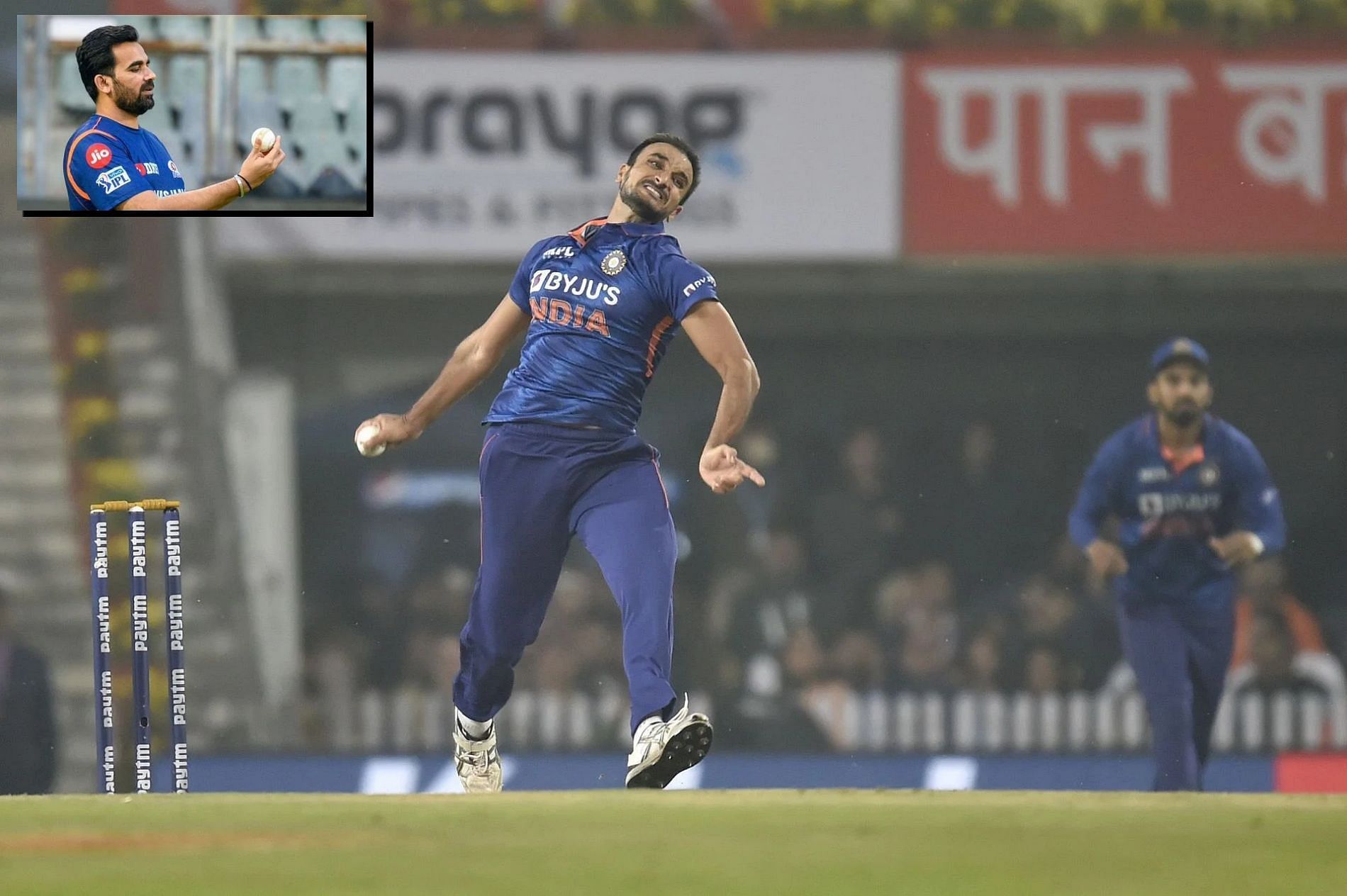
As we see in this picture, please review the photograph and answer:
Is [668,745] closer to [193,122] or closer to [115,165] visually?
[115,165]

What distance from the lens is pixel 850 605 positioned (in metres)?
10.1

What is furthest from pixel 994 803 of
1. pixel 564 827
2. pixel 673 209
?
pixel 673 209

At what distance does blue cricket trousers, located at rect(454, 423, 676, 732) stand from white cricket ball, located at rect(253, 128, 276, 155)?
2120 millimetres

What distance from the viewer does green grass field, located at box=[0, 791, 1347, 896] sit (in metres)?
4.31

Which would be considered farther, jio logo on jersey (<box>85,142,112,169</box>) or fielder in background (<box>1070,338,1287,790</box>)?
fielder in background (<box>1070,338,1287,790</box>)

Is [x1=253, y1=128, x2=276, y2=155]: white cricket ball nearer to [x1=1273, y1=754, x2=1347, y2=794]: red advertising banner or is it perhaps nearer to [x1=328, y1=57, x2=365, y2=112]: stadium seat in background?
[x1=328, y1=57, x2=365, y2=112]: stadium seat in background

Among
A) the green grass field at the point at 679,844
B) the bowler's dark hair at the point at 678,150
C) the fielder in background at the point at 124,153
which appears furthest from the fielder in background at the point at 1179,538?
the fielder in background at the point at 124,153

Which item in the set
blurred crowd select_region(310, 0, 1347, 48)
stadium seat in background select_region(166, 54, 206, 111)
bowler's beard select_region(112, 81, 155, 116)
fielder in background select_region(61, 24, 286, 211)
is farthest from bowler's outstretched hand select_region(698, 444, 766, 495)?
blurred crowd select_region(310, 0, 1347, 48)

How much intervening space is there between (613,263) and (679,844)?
232 centimetres

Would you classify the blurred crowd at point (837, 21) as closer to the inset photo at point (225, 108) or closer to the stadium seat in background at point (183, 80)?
the inset photo at point (225, 108)

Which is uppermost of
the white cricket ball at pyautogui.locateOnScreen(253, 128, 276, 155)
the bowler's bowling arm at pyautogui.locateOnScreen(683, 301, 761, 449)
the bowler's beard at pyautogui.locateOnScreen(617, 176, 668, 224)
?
the white cricket ball at pyautogui.locateOnScreen(253, 128, 276, 155)

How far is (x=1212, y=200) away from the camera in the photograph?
10141 millimetres

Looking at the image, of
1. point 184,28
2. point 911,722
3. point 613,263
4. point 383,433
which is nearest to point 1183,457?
point 911,722

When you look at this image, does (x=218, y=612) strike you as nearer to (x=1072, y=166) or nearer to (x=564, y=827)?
(x=1072, y=166)
